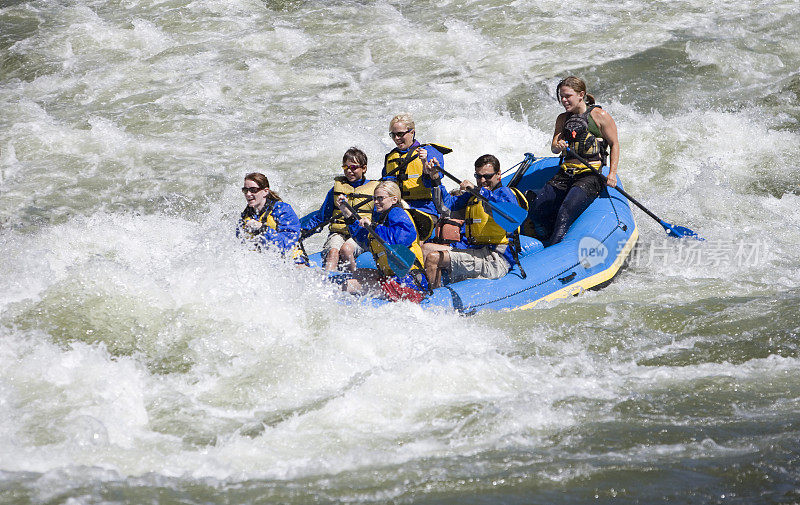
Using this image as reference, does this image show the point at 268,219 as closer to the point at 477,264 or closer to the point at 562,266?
the point at 477,264

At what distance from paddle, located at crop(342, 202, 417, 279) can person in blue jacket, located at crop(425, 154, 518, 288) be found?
35cm

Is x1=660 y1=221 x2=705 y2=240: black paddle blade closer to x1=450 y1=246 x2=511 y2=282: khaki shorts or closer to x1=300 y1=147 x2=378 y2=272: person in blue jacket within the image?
x1=450 y1=246 x2=511 y2=282: khaki shorts

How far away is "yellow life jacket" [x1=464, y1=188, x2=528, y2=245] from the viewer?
523cm

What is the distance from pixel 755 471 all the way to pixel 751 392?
85 centimetres

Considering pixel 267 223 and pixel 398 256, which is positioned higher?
pixel 267 223

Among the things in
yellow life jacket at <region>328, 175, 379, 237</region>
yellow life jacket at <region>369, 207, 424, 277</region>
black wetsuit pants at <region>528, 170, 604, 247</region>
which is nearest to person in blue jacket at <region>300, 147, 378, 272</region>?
yellow life jacket at <region>328, 175, 379, 237</region>

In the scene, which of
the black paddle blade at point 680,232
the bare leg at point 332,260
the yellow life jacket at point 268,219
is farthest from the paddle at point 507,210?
the black paddle blade at point 680,232

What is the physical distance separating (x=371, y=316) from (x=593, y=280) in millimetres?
1829

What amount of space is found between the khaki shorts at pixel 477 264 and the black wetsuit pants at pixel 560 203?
0.81 m

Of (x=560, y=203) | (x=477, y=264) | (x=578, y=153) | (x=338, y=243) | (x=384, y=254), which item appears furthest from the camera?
(x=560, y=203)

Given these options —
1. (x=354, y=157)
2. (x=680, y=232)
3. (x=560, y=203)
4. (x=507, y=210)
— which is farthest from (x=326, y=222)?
(x=680, y=232)

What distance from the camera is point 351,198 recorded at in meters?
5.50

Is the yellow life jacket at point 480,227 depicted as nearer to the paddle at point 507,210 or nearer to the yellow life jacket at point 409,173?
the paddle at point 507,210

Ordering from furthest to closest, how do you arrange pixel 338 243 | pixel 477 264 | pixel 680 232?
pixel 680 232 < pixel 338 243 < pixel 477 264
